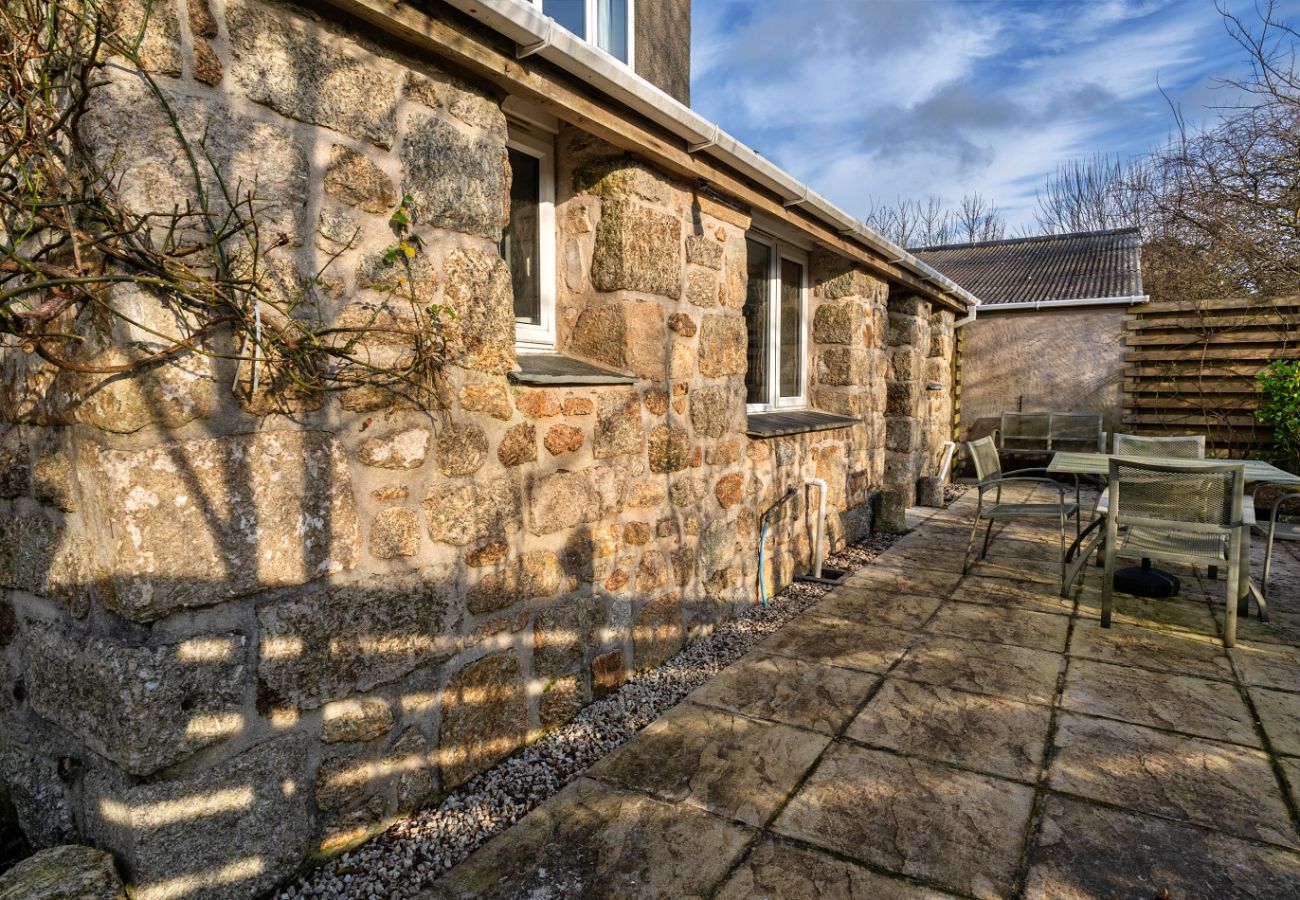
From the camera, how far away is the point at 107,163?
1444mm

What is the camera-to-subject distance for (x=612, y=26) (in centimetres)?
475

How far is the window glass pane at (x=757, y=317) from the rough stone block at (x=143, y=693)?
3652 mm

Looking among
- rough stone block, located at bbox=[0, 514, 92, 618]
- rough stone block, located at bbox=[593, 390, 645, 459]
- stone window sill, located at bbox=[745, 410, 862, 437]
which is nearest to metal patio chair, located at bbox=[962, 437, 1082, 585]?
stone window sill, located at bbox=[745, 410, 862, 437]

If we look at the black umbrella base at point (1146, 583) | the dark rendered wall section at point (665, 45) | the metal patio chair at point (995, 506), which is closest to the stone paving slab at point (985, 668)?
the metal patio chair at point (995, 506)

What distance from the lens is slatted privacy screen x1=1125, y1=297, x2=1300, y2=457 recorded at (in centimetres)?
763

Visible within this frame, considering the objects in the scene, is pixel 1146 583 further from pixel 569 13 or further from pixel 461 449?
pixel 569 13

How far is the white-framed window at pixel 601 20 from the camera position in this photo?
13.1 feet

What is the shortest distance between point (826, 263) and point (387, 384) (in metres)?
4.25

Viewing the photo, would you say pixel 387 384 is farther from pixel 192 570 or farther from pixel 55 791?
pixel 55 791

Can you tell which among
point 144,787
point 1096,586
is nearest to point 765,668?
point 144,787

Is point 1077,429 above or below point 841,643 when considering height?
above

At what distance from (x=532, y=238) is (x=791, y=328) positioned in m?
2.91

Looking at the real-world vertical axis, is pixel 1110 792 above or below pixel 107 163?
below

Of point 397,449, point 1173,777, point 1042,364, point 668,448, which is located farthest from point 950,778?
point 1042,364
